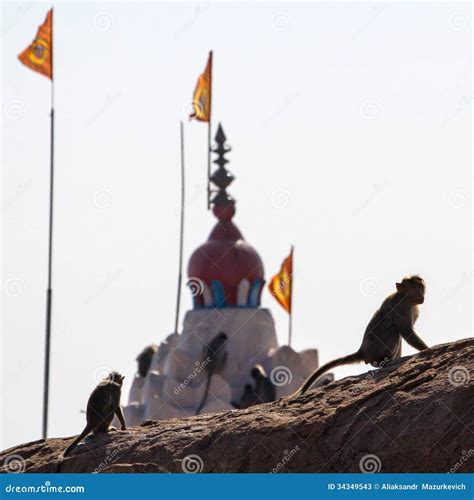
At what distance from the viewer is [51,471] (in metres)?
15.0

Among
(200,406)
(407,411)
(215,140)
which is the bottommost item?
(200,406)

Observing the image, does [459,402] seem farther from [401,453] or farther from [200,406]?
→ [200,406]

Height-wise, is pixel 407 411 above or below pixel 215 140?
below

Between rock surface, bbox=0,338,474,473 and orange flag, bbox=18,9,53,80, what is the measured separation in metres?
20.4

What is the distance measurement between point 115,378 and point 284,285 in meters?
24.6

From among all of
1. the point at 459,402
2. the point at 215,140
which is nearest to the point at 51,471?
the point at 459,402

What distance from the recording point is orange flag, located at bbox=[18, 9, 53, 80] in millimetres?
34812

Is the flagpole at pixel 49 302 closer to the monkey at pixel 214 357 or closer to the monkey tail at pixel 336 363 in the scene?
the monkey at pixel 214 357

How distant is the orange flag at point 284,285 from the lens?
40.7 meters

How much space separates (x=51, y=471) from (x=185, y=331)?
79.7 ft

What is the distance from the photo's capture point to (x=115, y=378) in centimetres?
1633

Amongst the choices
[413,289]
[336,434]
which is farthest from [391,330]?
[336,434]

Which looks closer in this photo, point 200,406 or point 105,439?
point 105,439

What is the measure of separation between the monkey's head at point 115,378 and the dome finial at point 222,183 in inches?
928
